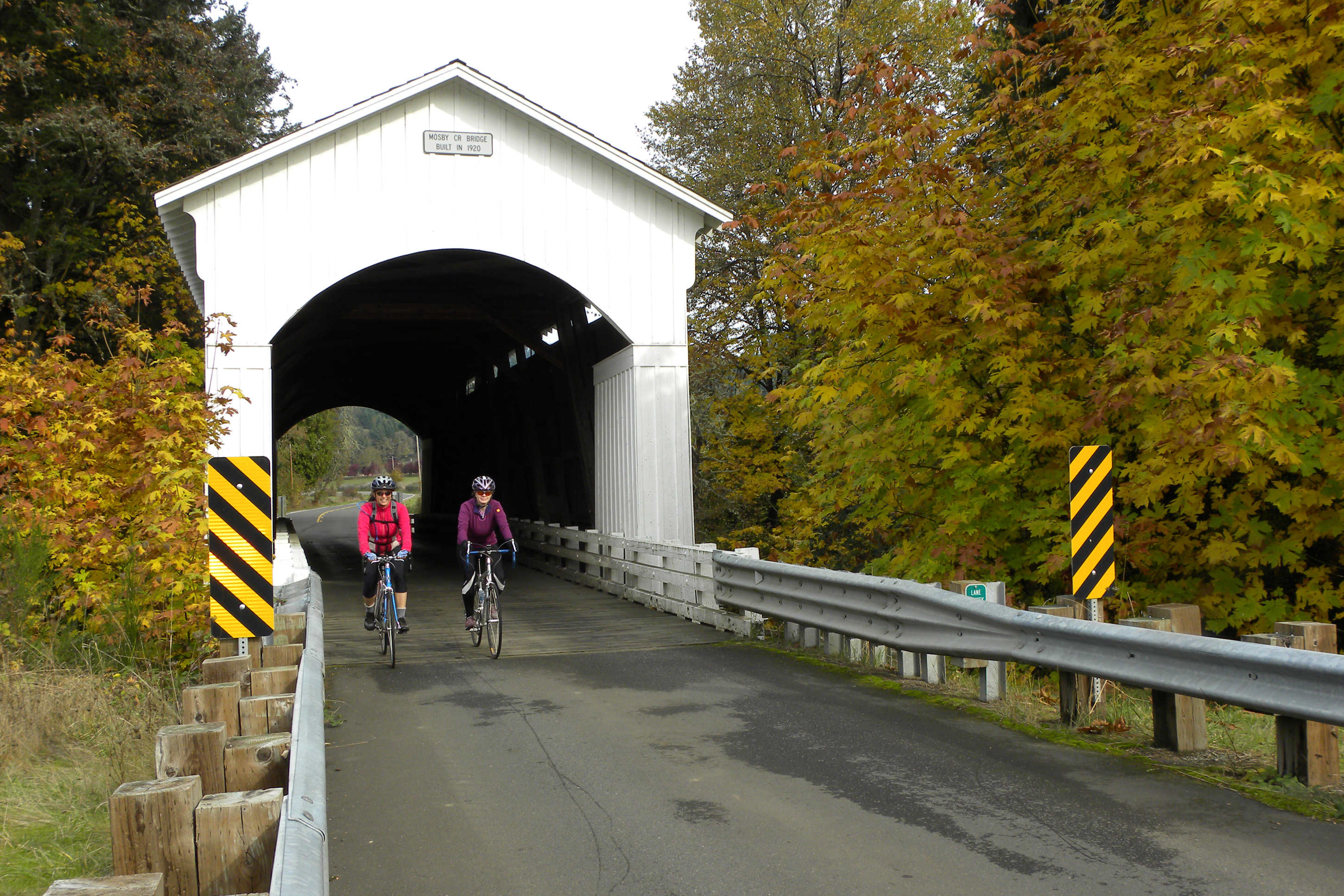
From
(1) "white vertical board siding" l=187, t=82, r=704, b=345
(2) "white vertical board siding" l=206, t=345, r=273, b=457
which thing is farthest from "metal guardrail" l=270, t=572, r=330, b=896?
(1) "white vertical board siding" l=187, t=82, r=704, b=345

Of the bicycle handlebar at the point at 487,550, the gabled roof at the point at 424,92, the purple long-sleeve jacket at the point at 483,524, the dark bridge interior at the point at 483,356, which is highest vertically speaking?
the gabled roof at the point at 424,92

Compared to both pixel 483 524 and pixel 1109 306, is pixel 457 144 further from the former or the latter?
pixel 1109 306

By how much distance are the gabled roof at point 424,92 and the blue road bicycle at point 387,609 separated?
4.67 meters

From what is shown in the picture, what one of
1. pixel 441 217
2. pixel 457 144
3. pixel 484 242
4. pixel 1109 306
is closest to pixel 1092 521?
pixel 1109 306

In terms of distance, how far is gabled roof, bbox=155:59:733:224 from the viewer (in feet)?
36.1

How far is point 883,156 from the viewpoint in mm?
9352

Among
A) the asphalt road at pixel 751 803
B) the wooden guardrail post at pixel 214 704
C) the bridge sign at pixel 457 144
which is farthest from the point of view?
the bridge sign at pixel 457 144

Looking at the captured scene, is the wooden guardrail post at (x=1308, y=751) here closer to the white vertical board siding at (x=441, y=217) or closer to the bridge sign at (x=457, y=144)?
the white vertical board siding at (x=441, y=217)

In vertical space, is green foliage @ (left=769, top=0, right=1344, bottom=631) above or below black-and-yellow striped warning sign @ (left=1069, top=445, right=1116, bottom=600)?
above

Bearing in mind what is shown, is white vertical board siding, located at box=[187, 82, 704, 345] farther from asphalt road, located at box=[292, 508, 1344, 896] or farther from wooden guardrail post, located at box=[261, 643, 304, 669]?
wooden guardrail post, located at box=[261, 643, 304, 669]

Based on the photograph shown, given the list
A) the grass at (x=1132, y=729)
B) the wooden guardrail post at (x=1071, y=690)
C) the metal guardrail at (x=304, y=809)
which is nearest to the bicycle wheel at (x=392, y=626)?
the grass at (x=1132, y=729)

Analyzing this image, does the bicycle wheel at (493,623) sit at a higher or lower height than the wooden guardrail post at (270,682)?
lower

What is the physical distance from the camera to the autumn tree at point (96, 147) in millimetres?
18344

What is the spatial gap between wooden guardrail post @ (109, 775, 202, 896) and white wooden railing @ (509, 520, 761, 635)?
272 inches
